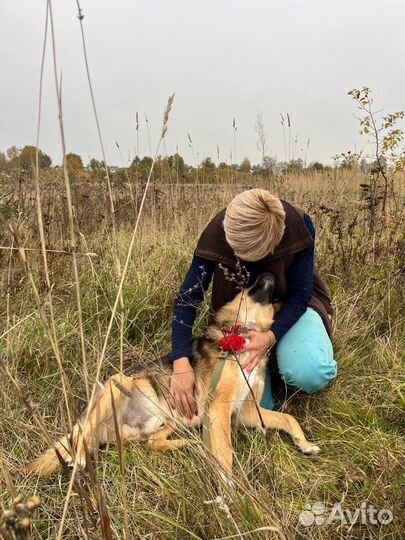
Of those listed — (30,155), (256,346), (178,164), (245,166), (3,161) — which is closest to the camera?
(30,155)

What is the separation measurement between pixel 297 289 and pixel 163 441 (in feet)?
3.84

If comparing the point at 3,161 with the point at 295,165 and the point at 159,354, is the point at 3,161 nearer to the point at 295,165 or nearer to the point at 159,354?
the point at 159,354

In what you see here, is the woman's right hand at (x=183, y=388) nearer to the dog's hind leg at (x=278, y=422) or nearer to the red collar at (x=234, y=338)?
the dog's hind leg at (x=278, y=422)

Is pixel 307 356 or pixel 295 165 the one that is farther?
pixel 295 165

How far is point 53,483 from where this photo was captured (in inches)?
79.6

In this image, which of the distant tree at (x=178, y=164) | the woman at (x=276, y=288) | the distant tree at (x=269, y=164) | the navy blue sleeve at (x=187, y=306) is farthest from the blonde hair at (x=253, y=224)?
the distant tree at (x=269, y=164)

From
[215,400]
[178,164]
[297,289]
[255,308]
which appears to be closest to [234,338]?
[215,400]

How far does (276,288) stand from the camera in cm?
269

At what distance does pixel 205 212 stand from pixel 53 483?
129 inches

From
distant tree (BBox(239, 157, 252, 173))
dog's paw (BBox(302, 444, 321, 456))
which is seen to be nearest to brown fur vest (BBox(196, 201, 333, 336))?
dog's paw (BBox(302, 444, 321, 456))

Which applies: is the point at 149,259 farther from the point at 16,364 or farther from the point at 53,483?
the point at 53,483

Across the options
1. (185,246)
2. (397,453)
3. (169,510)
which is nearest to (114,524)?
(169,510)

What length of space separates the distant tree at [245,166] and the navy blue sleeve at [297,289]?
111 inches

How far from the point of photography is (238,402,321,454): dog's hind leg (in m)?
2.29
